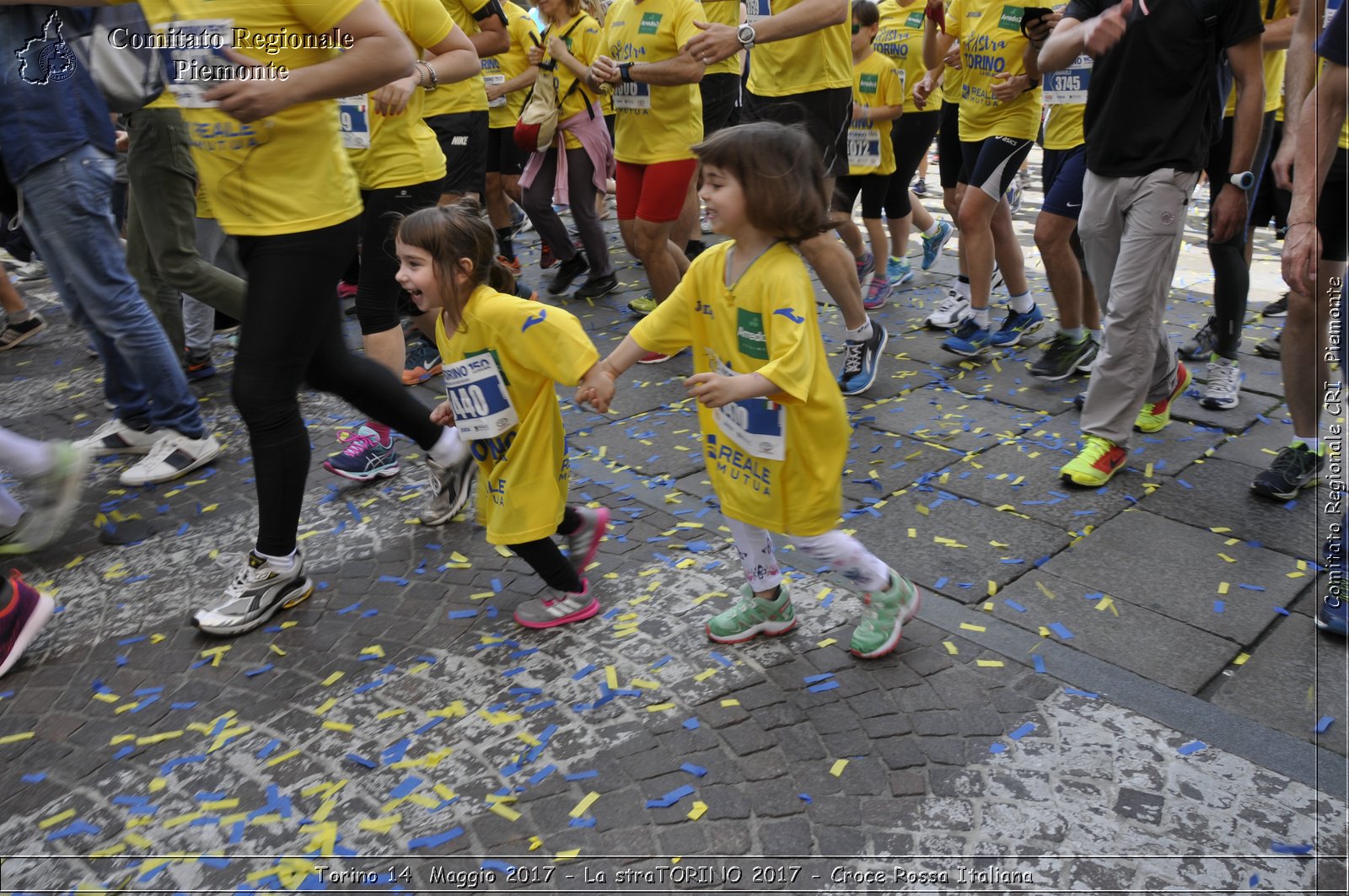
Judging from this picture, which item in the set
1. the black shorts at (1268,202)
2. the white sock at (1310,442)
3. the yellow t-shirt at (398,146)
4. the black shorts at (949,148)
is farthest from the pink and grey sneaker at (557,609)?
the black shorts at (949,148)

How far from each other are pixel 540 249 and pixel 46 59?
5.20m

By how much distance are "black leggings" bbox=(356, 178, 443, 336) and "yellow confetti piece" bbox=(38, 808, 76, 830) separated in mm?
2468

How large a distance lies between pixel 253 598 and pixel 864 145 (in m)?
4.73

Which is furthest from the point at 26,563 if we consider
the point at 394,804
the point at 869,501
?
the point at 869,501

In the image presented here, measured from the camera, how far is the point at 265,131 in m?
3.17

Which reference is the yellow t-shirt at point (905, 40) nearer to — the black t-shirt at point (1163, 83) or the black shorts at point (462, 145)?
the black t-shirt at point (1163, 83)

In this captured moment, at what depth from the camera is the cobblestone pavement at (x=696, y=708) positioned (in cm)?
240

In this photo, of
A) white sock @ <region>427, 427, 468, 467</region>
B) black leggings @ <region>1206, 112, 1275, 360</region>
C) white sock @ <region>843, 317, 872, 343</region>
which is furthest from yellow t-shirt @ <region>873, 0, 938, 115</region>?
white sock @ <region>427, 427, 468, 467</region>

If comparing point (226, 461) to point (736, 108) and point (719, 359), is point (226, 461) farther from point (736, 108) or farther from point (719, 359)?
point (736, 108)

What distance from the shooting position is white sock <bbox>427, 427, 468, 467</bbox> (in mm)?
4113

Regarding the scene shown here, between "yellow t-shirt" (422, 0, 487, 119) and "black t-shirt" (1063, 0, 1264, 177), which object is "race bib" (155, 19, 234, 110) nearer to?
"yellow t-shirt" (422, 0, 487, 119)

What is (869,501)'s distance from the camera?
13.7 ft

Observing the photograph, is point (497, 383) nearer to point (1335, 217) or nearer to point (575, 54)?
point (1335, 217)

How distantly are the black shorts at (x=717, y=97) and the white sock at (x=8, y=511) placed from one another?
14.5 feet
